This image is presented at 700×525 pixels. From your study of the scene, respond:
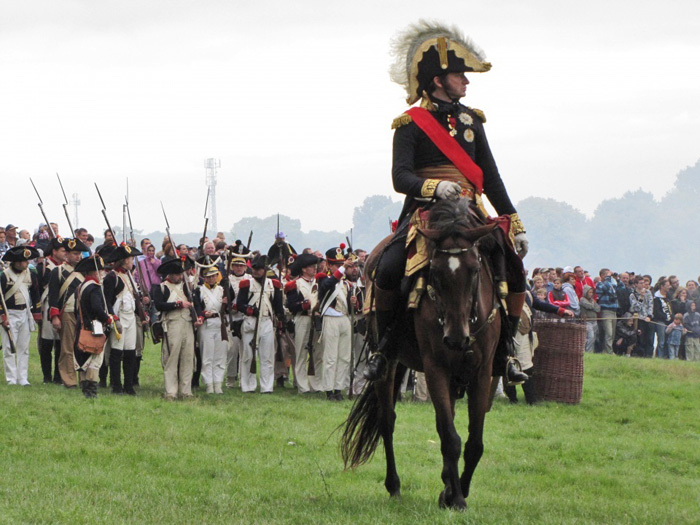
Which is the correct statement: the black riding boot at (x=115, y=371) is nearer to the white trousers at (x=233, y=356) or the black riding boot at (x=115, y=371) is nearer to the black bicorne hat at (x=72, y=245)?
the black bicorne hat at (x=72, y=245)

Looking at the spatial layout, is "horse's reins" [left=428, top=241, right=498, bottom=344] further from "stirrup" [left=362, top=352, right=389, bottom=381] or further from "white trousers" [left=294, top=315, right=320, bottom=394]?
"white trousers" [left=294, top=315, right=320, bottom=394]

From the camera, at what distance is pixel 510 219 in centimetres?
876

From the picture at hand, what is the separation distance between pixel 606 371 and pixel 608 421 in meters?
5.69

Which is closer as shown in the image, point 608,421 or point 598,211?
point 608,421

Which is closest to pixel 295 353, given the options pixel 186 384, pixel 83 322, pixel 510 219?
pixel 186 384

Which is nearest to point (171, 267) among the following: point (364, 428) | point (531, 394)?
point (531, 394)

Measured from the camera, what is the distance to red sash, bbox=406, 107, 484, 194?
28.5 ft

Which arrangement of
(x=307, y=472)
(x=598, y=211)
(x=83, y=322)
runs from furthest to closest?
(x=598, y=211), (x=83, y=322), (x=307, y=472)

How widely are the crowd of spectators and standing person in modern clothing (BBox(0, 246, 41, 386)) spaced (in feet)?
43.6

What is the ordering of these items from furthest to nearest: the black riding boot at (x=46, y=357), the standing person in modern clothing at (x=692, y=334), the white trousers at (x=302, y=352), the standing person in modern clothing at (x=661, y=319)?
1. the standing person in modern clothing at (x=692, y=334)
2. the standing person in modern clothing at (x=661, y=319)
3. the white trousers at (x=302, y=352)
4. the black riding boot at (x=46, y=357)

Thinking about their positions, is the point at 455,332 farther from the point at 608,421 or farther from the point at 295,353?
the point at 295,353

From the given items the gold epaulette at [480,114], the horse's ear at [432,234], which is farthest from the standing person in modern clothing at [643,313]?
the horse's ear at [432,234]

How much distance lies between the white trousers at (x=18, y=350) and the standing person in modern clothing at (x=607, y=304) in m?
14.4

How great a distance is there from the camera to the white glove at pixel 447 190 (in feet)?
26.9
